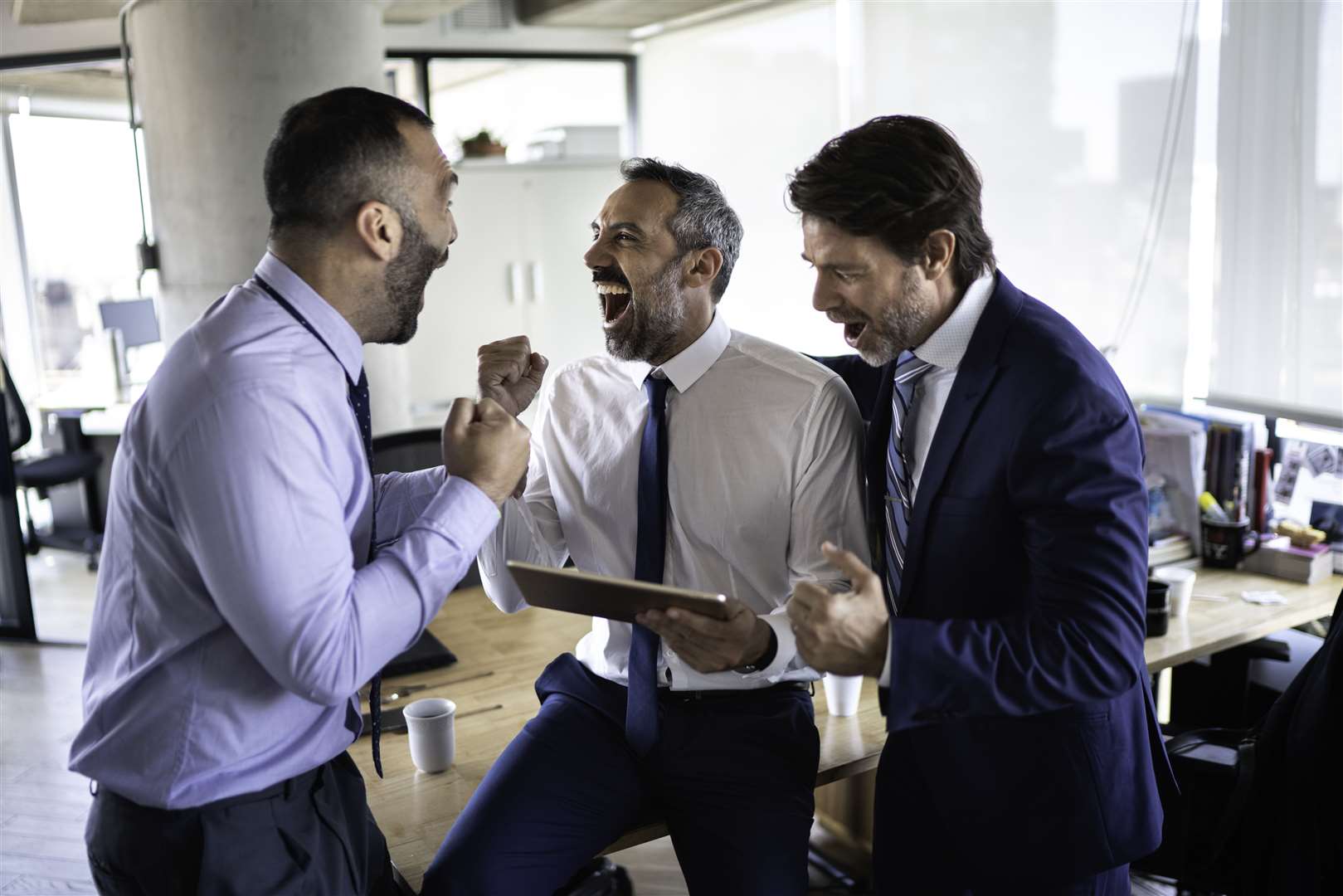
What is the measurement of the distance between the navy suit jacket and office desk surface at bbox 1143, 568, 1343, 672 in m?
0.73

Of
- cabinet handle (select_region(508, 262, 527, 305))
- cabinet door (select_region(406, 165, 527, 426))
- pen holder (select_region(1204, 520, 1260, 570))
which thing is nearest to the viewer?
pen holder (select_region(1204, 520, 1260, 570))

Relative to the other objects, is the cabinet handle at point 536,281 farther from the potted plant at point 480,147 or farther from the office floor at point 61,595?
the office floor at point 61,595

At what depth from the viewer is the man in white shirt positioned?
1736 mm

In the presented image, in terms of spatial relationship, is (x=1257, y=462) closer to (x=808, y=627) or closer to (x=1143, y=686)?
(x=1143, y=686)

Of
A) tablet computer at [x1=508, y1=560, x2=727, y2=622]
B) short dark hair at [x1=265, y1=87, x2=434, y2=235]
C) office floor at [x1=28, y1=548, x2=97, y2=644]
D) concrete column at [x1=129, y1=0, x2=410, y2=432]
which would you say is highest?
concrete column at [x1=129, y1=0, x2=410, y2=432]

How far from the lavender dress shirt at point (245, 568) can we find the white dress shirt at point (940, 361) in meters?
0.70

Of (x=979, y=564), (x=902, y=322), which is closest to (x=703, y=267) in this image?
(x=902, y=322)

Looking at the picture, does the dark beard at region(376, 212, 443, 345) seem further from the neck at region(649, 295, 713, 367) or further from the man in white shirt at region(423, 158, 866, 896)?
the neck at region(649, 295, 713, 367)

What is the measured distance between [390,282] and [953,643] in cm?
89

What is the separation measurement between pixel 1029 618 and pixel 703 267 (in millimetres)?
975

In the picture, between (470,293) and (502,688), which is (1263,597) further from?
(470,293)

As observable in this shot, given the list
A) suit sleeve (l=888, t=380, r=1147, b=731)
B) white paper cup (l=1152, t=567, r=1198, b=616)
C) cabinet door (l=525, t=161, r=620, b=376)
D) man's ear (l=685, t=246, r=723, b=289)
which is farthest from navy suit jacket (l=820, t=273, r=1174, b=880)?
cabinet door (l=525, t=161, r=620, b=376)

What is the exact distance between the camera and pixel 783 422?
79.0 inches

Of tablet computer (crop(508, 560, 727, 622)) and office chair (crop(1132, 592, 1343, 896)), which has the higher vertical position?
tablet computer (crop(508, 560, 727, 622))
